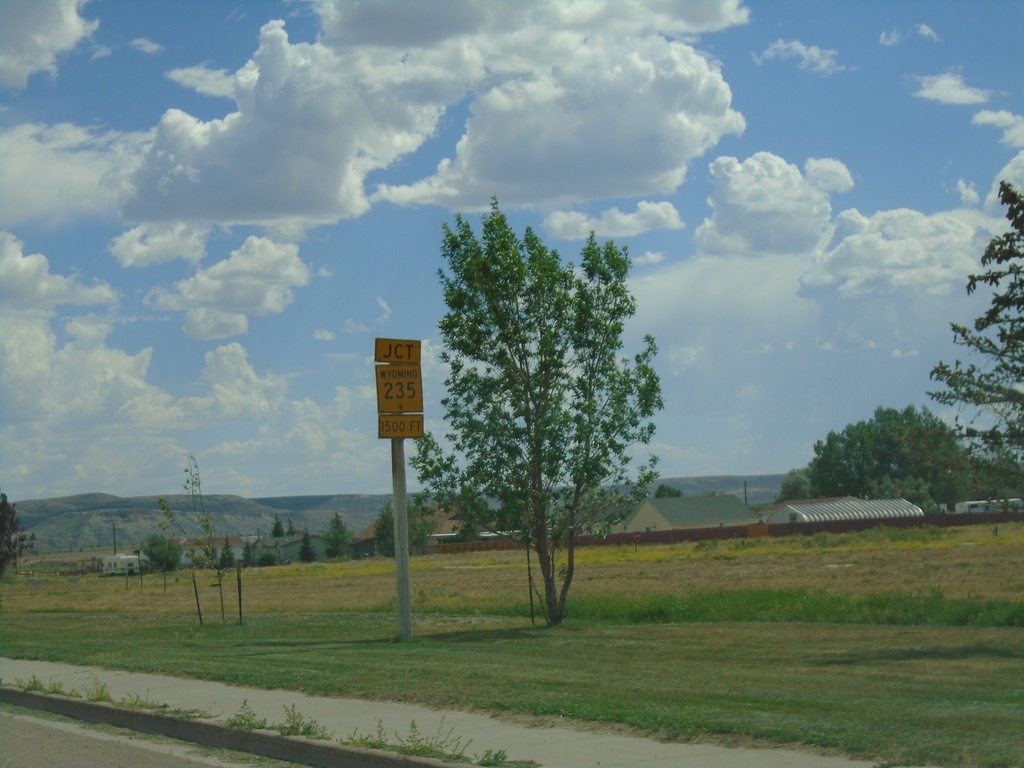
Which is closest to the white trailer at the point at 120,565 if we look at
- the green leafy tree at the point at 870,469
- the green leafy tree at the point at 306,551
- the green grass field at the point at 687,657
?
the green leafy tree at the point at 306,551

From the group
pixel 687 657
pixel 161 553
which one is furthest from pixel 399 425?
pixel 161 553

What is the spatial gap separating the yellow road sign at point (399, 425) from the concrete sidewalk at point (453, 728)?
6.62 meters

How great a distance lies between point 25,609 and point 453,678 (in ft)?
143

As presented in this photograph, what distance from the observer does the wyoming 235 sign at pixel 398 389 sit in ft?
70.0

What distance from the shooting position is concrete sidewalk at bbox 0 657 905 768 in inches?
352

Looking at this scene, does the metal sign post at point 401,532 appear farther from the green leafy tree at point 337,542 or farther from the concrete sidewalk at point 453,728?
the green leafy tree at point 337,542

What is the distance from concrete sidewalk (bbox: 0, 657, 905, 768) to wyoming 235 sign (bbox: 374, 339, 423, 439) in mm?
6795

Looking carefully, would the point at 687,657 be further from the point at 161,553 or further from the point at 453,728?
the point at 161,553

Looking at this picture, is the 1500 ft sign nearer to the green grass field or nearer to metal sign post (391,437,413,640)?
metal sign post (391,437,413,640)

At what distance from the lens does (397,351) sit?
21.5m

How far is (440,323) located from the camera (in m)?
24.4

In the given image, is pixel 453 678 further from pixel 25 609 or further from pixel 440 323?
pixel 25 609

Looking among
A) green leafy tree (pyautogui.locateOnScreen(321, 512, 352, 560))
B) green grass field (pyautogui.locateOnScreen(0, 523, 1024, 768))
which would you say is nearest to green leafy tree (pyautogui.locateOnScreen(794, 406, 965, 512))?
green leafy tree (pyautogui.locateOnScreen(321, 512, 352, 560))

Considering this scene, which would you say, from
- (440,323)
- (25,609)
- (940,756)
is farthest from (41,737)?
(25,609)
